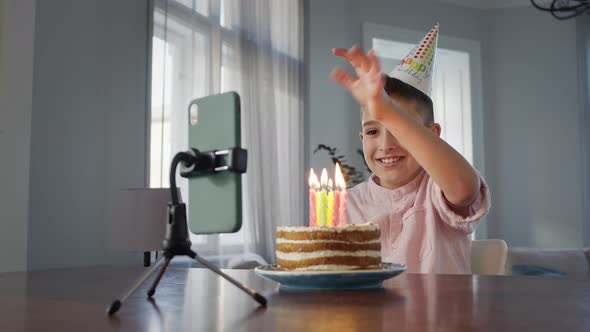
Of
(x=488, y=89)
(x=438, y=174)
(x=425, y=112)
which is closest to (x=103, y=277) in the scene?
(x=438, y=174)

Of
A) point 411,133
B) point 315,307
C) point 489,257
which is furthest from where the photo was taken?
point 489,257

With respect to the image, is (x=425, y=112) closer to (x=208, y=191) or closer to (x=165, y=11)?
(x=208, y=191)

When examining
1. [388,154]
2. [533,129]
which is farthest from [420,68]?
[533,129]

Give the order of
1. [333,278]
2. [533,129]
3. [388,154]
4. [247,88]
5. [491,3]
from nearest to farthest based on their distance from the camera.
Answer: [333,278], [388,154], [247,88], [533,129], [491,3]

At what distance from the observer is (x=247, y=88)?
435cm

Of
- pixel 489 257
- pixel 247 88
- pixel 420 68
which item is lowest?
pixel 489 257

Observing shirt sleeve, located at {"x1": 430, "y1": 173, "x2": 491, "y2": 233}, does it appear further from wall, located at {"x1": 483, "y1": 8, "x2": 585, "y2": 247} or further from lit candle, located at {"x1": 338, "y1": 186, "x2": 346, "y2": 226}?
wall, located at {"x1": 483, "y1": 8, "x2": 585, "y2": 247}

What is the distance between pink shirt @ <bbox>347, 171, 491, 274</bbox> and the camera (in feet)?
4.40

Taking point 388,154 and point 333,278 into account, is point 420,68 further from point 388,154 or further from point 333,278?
point 333,278

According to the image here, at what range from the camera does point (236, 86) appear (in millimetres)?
4273

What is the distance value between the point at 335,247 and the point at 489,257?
3.35ft

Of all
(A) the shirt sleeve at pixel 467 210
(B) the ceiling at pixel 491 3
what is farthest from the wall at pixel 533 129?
(A) the shirt sleeve at pixel 467 210

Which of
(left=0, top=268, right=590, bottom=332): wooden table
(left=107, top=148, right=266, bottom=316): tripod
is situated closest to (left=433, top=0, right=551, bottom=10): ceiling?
(left=0, top=268, right=590, bottom=332): wooden table

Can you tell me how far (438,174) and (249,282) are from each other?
1.45 feet
